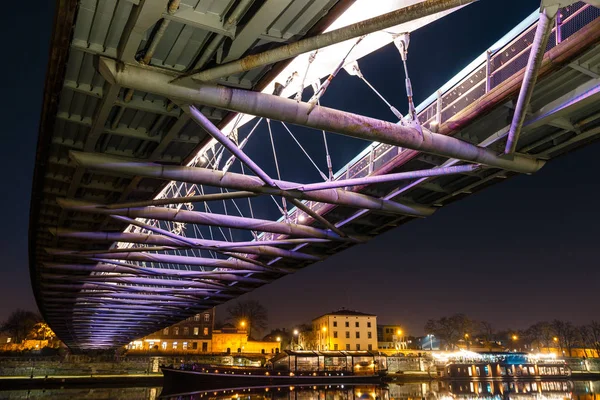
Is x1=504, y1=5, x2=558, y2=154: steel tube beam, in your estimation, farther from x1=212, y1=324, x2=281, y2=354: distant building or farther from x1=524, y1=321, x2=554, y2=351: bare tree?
x1=524, y1=321, x2=554, y2=351: bare tree

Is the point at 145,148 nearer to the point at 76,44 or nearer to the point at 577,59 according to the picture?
the point at 76,44

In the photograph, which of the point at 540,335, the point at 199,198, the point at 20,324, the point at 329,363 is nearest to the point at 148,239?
the point at 199,198

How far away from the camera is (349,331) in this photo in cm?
9644

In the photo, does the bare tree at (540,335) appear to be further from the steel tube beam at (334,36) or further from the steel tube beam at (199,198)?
the steel tube beam at (334,36)

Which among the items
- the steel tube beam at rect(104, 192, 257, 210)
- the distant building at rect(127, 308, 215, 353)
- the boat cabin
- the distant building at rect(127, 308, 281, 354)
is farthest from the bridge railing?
the distant building at rect(127, 308, 215, 353)

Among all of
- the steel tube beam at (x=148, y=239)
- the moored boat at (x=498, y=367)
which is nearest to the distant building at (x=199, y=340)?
the moored boat at (x=498, y=367)

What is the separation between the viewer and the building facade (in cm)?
9538

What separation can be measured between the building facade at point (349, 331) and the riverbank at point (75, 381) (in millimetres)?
53779

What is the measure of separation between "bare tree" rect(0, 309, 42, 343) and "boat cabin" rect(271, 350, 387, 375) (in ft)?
369

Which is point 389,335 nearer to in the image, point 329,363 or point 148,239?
point 329,363

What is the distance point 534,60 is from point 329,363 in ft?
158

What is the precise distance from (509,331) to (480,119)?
160 meters

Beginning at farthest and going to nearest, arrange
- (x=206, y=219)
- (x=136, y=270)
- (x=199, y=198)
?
(x=136, y=270) < (x=206, y=219) < (x=199, y=198)

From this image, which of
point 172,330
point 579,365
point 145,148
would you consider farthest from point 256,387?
point 172,330
